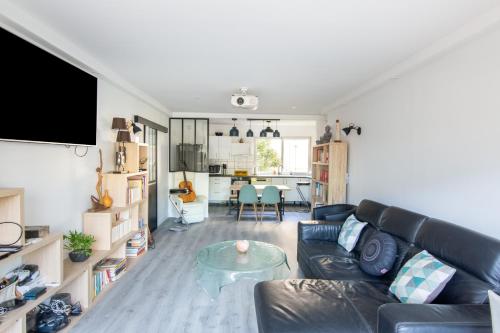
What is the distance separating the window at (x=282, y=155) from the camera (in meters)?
8.70

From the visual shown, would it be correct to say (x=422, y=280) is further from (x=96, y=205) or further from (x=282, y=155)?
(x=282, y=155)

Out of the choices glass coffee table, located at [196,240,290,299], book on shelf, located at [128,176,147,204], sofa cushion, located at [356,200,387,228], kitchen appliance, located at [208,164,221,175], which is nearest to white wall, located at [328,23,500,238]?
sofa cushion, located at [356,200,387,228]

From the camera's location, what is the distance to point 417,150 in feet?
9.64

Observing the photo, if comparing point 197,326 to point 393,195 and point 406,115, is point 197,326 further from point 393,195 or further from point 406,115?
point 406,115

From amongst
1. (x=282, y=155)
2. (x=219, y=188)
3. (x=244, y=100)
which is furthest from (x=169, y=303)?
(x=282, y=155)

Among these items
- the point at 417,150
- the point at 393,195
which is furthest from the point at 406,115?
the point at 393,195

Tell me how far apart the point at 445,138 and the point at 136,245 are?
12.6 ft

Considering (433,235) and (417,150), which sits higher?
(417,150)

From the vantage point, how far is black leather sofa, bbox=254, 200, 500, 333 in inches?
55.5

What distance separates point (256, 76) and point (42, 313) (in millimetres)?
3154

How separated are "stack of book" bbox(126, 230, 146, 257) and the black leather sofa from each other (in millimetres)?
2361

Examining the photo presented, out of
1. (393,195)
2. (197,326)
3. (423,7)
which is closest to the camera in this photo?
(423,7)

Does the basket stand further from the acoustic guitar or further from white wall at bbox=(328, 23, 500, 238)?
the acoustic guitar

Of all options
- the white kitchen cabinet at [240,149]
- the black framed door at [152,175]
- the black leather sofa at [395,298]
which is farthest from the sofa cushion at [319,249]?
the white kitchen cabinet at [240,149]
